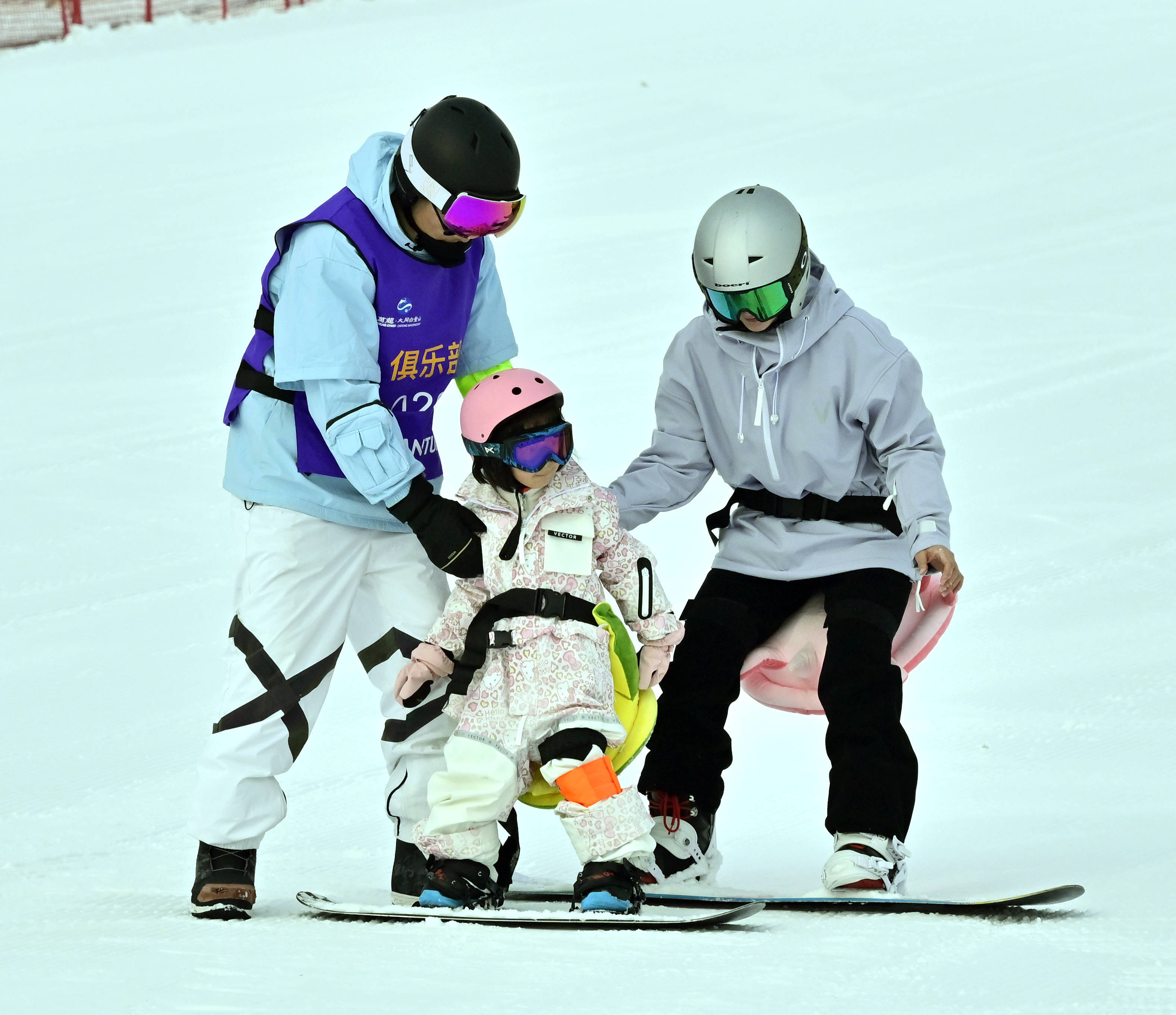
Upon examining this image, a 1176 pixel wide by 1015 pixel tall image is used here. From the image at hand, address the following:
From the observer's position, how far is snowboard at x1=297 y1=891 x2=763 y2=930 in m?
3.32

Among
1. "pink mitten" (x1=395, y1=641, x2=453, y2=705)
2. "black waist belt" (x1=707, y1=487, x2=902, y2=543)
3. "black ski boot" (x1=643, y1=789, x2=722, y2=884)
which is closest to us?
"pink mitten" (x1=395, y1=641, x2=453, y2=705)

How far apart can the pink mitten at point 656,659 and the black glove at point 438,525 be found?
0.46m

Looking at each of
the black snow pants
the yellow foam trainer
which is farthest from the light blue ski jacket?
the black snow pants

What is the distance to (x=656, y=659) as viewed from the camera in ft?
12.5

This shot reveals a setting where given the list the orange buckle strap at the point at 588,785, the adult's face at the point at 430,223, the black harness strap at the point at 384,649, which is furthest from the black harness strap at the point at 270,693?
the adult's face at the point at 430,223

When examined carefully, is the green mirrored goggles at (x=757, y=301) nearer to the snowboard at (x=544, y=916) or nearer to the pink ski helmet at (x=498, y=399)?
the pink ski helmet at (x=498, y=399)

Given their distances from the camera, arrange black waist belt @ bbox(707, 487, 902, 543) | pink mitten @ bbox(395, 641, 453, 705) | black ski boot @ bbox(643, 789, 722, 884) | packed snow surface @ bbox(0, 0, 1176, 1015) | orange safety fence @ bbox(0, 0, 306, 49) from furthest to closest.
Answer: orange safety fence @ bbox(0, 0, 306, 49) < black waist belt @ bbox(707, 487, 902, 543) < black ski boot @ bbox(643, 789, 722, 884) < pink mitten @ bbox(395, 641, 453, 705) < packed snow surface @ bbox(0, 0, 1176, 1015)

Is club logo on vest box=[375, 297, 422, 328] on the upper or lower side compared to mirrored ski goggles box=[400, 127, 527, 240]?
lower

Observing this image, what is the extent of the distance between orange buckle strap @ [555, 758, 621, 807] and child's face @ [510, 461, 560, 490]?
0.63 meters

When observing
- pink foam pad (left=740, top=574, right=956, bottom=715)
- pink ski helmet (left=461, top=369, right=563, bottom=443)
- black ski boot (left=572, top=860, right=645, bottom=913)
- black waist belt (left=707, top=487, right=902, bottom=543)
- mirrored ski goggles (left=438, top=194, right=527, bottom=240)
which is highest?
mirrored ski goggles (left=438, top=194, right=527, bottom=240)

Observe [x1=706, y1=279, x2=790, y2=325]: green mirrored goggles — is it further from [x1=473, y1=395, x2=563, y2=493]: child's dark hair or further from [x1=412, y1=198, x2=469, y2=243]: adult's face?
[x1=412, y1=198, x2=469, y2=243]: adult's face

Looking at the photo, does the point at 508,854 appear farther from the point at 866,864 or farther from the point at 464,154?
the point at 464,154

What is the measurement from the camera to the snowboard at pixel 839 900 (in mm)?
3365

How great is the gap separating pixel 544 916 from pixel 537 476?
3.12 feet
